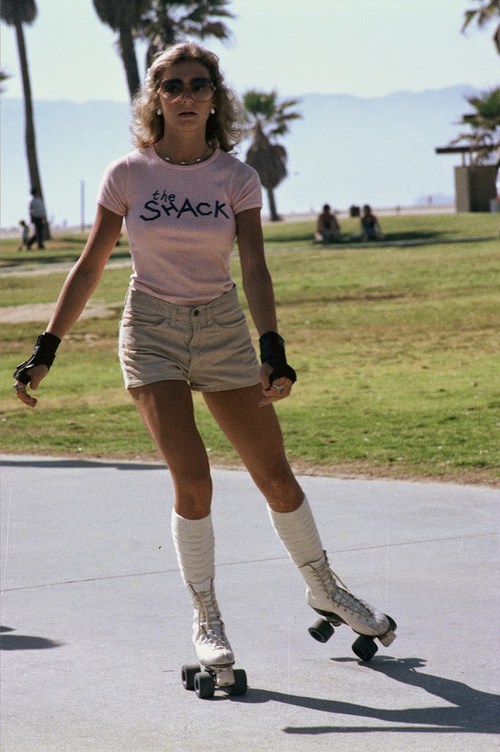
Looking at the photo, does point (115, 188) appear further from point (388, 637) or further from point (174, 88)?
point (388, 637)

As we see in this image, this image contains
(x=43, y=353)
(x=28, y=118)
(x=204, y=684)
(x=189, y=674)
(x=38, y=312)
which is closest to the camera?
(x=204, y=684)

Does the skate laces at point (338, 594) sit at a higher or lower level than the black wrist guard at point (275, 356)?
lower

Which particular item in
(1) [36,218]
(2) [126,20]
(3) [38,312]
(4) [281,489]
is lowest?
(3) [38,312]

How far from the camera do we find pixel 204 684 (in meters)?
4.05

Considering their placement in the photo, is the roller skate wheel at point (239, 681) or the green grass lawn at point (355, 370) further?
the green grass lawn at point (355, 370)

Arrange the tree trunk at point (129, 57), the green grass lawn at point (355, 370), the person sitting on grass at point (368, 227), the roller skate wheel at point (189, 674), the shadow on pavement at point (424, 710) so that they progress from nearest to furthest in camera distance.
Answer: the shadow on pavement at point (424, 710), the roller skate wheel at point (189, 674), the green grass lawn at point (355, 370), the person sitting on grass at point (368, 227), the tree trunk at point (129, 57)

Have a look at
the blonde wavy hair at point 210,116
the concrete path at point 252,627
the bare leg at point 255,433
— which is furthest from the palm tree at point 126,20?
the bare leg at point 255,433

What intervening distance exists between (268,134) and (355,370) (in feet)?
158

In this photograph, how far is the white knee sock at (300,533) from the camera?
4363 millimetres

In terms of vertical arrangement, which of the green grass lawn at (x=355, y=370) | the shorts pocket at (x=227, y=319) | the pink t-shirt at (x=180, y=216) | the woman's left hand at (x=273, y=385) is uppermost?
the pink t-shirt at (x=180, y=216)

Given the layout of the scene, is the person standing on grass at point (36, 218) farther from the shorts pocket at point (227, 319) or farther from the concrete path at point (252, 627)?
the shorts pocket at point (227, 319)

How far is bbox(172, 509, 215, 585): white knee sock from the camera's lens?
423cm

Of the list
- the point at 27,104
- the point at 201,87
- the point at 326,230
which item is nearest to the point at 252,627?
the point at 201,87

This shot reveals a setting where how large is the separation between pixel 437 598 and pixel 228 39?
40.7 meters
